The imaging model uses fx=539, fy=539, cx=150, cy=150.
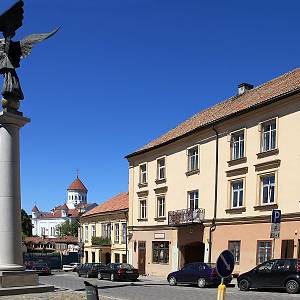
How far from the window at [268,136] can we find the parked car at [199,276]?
24.4 feet

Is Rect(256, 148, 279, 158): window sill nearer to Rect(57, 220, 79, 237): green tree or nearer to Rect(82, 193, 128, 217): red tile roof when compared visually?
Rect(82, 193, 128, 217): red tile roof

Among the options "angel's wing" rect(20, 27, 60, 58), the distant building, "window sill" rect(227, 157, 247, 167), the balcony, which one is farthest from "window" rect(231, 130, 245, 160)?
the distant building

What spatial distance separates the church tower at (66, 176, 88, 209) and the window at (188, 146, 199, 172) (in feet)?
473

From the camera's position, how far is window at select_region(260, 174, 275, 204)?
29.5 meters

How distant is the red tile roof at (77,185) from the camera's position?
181000 millimetres

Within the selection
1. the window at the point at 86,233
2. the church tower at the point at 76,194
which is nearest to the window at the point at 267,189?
the window at the point at 86,233

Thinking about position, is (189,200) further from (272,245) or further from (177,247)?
(272,245)

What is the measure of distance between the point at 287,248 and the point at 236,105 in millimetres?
11170

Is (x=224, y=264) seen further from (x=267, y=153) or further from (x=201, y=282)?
(x=267, y=153)

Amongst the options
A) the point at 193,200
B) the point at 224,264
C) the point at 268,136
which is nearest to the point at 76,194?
the point at 193,200

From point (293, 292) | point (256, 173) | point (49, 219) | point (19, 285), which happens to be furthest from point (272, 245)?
point (49, 219)

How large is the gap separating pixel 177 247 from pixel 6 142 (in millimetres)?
24349

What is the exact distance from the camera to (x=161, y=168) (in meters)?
42.0

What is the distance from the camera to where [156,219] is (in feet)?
137
